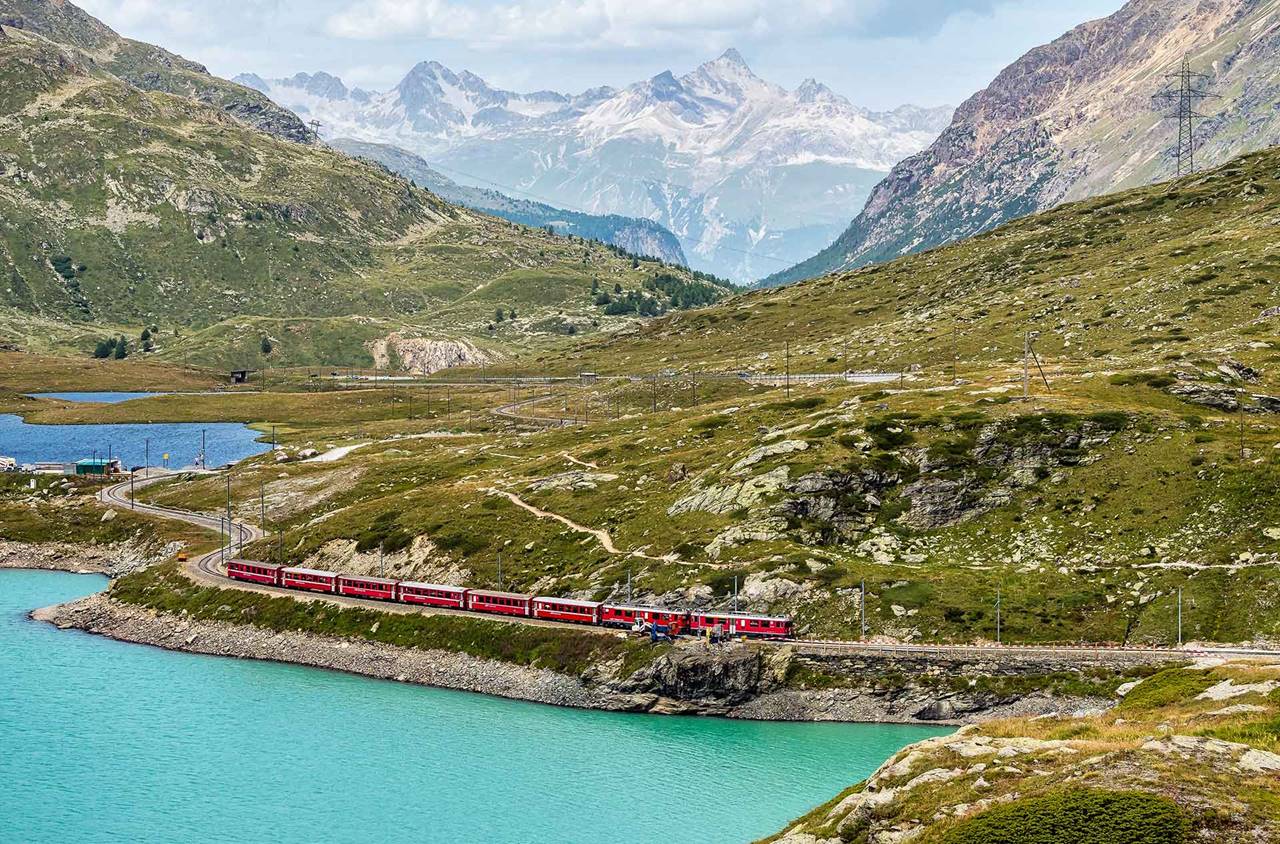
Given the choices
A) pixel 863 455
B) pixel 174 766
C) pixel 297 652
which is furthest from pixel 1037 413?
pixel 174 766

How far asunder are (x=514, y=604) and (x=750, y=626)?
33.2 meters

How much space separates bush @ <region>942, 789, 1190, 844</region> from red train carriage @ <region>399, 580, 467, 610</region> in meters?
110

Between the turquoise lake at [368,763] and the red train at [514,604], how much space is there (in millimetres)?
12800

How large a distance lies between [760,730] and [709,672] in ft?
31.0

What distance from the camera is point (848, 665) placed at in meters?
132

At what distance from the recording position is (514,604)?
155 meters

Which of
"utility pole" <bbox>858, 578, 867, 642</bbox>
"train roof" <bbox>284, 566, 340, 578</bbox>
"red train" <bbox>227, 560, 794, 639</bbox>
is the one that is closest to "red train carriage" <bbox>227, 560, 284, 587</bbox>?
"red train" <bbox>227, 560, 794, 639</bbox>

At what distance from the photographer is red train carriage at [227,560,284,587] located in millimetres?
176125

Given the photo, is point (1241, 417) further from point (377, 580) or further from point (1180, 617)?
point (377, 580)

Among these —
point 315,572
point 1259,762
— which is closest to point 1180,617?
point 1259,762

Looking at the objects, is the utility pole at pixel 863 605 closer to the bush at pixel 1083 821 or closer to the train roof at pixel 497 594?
the train roof at pixel 497 594

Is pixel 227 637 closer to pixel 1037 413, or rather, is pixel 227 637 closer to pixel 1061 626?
pixel 1061 626

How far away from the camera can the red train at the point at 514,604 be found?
14012 cm

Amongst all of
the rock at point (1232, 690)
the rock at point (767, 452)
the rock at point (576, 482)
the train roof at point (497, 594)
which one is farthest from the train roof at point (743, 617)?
the rock at point (1232, 690)
